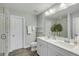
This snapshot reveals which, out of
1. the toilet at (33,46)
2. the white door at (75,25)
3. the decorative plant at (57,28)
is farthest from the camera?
the decorative plant at (57,28)

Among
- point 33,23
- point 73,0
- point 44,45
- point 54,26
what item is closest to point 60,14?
point 54,26

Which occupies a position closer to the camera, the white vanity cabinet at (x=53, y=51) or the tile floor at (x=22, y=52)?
the white vanity cabinet at (x=53, y=51)

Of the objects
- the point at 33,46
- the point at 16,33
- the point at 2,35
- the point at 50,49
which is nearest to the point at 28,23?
the point at 16,33

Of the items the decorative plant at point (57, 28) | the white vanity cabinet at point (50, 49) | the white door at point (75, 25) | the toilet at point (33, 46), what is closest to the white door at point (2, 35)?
A: the toilet at point (33, 46)

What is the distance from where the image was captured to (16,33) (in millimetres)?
1960

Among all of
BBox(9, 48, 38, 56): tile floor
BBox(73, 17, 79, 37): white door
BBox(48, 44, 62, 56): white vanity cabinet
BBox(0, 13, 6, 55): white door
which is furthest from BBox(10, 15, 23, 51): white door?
BBox(73, 17, 79, 37): white door

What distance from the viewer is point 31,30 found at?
2020 mm

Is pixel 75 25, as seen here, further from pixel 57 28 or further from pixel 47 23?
pixel 47 23

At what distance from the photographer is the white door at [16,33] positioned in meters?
1.94

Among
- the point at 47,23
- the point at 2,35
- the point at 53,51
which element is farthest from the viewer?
the point at 47,23

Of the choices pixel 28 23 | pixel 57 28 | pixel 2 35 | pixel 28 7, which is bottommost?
pixel 2 35

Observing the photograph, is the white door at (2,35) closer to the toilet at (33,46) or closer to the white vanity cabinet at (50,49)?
the toilet at (33,46)

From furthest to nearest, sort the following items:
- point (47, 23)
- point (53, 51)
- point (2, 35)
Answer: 1. point (47, 23)
2. point (2, 35)
3. point (53, 51)

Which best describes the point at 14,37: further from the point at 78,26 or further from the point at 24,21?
the point at 78,26
